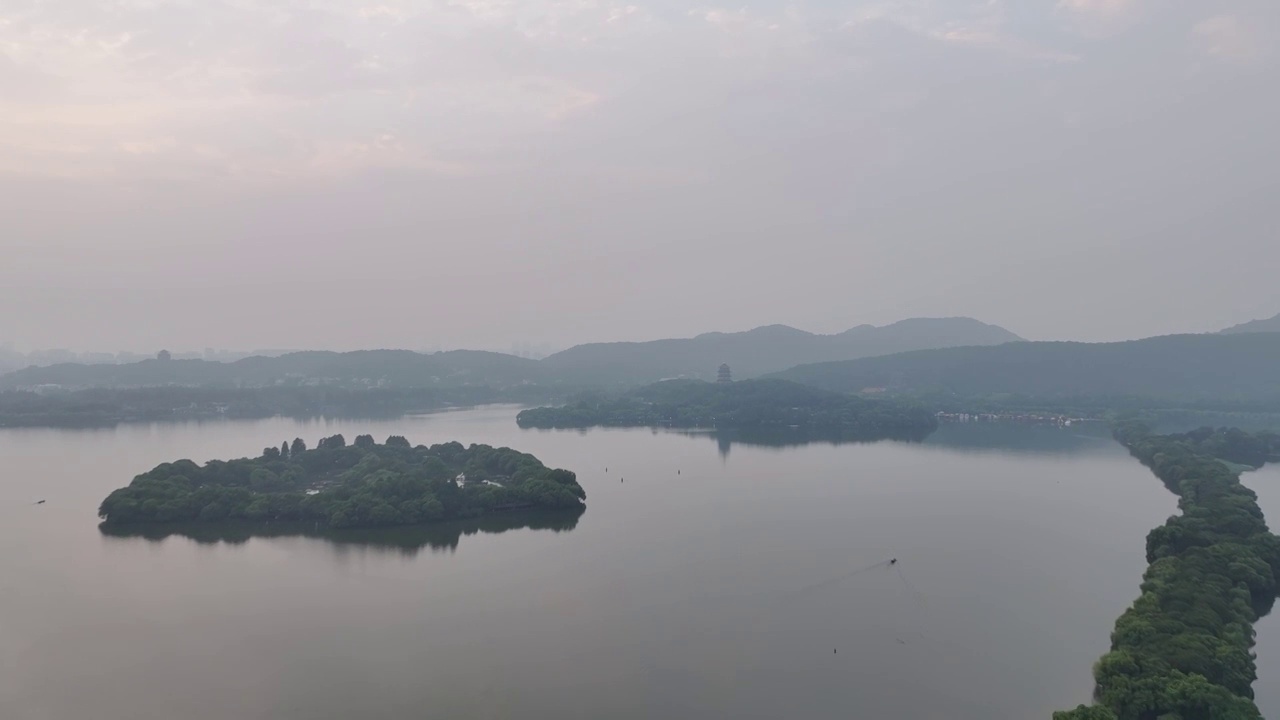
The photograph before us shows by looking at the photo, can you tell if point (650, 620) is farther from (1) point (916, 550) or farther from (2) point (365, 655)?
(1) point (916, 550)

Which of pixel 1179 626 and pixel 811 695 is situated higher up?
pixel 1179 626

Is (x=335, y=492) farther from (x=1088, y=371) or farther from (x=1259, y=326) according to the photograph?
A: (x=1259, y=326)

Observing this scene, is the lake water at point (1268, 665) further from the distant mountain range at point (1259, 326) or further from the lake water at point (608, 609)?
the distant mountain range at point (1259, 326)

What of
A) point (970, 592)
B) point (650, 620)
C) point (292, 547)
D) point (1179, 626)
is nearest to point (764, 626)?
point (650, 620)

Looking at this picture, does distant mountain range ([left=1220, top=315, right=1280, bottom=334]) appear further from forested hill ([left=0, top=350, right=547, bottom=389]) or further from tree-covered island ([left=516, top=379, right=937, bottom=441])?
forested hill ([left=0, top=350, right=547, bottom=389])

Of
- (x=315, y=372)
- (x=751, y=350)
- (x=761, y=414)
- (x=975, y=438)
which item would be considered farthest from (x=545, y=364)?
(x=975, y=438)
